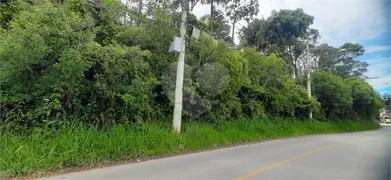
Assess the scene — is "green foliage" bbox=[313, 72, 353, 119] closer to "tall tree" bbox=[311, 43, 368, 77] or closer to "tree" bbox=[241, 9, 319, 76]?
"tall tree" bbox=[311, 43, 368, 77]

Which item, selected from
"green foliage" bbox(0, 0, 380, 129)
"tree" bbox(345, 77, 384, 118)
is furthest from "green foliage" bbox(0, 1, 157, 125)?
"tree" bbox(345, 77, 384, 118)

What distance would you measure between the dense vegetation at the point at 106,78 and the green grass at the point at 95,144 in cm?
3

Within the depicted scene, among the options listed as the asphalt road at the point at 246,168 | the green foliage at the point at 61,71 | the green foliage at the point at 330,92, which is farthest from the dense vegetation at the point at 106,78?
the green foliage at the point at 330,92

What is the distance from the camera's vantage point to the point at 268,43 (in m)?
17.6

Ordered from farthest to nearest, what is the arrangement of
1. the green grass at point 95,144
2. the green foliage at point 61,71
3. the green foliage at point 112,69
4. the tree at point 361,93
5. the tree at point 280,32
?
the tree at point 361,93
the tree at point 280,32
the green foliage at point 112,69
the green foliage at point 61,71
the green grass at point 95,144

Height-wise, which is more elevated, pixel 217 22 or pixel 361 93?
pixel 217 22

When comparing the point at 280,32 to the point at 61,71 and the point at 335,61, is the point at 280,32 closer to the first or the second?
the point at 335,61

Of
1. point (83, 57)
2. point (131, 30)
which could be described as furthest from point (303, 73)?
point (83, 57)

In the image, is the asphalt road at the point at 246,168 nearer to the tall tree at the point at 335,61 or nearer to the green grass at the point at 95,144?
the green grass at the point at 95,144

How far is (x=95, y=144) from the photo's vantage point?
5074 millimetres

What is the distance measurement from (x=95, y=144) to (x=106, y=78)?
1779 mm

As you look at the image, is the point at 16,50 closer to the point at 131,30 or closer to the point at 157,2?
the point at 131,30

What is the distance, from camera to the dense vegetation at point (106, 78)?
460cm

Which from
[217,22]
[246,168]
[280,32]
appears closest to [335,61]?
[280,32]
